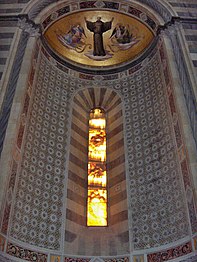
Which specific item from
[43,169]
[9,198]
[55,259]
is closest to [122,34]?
[43,169]

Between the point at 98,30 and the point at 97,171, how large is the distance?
489 centimetres

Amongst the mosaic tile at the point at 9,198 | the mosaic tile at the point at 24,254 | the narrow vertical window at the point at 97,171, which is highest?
the narrow vertical window at the point at 97,171

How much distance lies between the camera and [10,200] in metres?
8.30

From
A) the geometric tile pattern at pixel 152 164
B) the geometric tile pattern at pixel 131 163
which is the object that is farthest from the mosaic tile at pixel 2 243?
the geometric tile pattern at pixel 152 164

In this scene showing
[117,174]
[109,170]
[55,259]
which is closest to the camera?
[55,259]

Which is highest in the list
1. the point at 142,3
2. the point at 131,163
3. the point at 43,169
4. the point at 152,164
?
the point at 142,3

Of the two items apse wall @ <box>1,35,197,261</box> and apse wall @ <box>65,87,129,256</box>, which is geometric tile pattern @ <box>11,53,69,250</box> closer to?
apse wall @ <box>1,35,197,261</box>

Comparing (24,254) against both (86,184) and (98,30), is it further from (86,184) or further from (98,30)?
(98,30)

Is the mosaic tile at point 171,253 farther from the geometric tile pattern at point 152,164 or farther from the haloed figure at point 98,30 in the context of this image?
the haloed figure at point 98,30

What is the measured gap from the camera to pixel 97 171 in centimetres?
1129

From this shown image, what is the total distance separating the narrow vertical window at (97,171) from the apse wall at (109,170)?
0.74 feet

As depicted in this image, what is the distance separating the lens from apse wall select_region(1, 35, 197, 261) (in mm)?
8711

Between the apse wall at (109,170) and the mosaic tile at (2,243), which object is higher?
the apse wall at (109,170)

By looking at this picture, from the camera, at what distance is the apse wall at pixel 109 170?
871 cm
